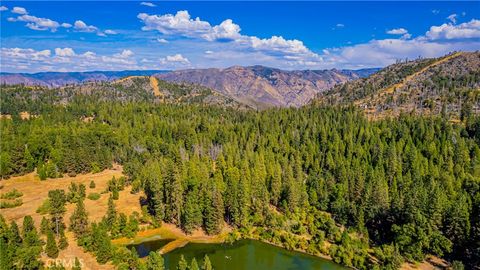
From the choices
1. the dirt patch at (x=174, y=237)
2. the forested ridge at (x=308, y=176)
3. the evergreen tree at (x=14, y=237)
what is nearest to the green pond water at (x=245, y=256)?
the dirt patch at (x=174, y=237)

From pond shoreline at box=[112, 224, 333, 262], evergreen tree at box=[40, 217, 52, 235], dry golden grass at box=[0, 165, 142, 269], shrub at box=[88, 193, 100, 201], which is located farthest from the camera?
shrub at box=[88, 193, 100, 201]

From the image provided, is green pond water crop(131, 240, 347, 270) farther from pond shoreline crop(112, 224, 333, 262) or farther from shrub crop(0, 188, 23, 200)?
shrub crop(0, 188, 23, 200)

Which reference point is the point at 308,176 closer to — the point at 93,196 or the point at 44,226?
the point at 93,196

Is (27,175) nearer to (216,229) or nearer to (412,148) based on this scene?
(216,229)

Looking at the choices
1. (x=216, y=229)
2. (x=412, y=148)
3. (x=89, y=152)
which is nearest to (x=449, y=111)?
(x=412, y=148)

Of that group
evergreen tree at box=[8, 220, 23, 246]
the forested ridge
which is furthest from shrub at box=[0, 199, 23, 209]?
evergreen tree at box=[8, 220, 23, 246]

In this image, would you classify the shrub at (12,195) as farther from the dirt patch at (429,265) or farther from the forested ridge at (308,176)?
the dirt patch at (429,265)
